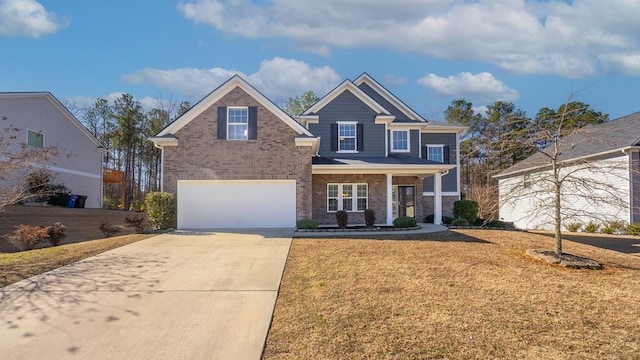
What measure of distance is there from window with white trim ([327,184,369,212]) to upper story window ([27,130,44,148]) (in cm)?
1700

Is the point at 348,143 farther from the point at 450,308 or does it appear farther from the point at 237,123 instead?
the point at 450,308

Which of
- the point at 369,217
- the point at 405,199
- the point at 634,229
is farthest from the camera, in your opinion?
the point at 405,199

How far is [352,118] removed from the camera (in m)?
20.2

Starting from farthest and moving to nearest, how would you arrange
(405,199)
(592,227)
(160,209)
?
(405,199)
(592,227)
(160,209)

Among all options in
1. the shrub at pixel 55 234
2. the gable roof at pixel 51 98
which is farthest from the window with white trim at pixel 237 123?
the gable roof at pixel 51 98

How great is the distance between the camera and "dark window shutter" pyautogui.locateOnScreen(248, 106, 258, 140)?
55.0 feet

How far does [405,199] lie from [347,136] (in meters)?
4.67

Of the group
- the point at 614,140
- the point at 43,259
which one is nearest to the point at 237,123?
the point at 43,259

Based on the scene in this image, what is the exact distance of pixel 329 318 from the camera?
5891 mm

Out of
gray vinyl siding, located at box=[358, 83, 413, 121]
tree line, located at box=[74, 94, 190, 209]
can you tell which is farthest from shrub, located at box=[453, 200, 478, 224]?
tree line, located at box=[74, 94, 190, 209]

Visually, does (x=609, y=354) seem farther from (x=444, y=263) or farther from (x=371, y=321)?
(x=444, y=263)

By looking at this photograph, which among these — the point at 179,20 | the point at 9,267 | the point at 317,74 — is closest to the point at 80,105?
the point at 317,74

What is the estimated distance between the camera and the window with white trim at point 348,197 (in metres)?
19.5

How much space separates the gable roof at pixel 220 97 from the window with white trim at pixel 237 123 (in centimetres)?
72
